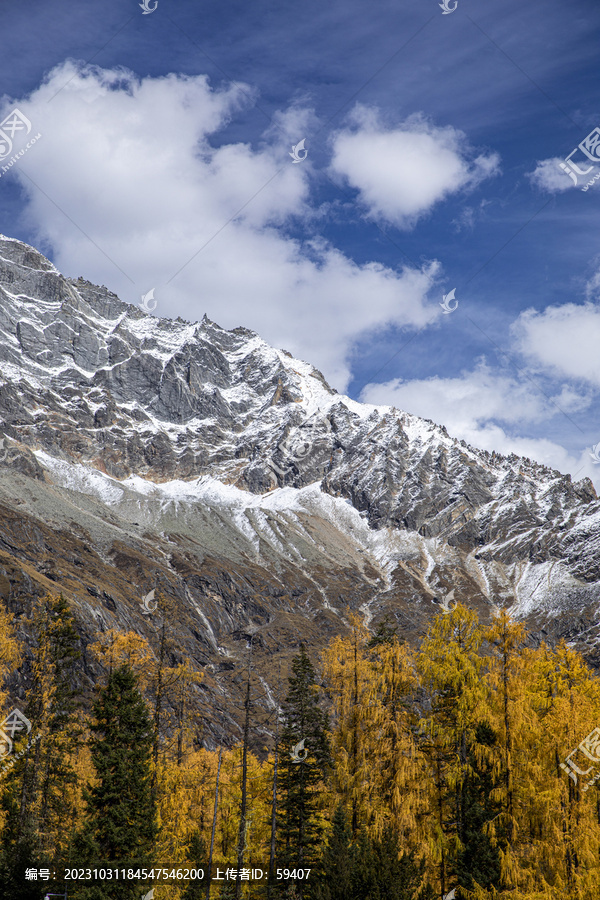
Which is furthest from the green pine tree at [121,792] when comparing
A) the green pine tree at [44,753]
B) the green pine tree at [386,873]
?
the green pine tree at [386,873]

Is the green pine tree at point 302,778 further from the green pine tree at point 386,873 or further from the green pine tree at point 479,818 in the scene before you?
the green pine tree at point 479,818

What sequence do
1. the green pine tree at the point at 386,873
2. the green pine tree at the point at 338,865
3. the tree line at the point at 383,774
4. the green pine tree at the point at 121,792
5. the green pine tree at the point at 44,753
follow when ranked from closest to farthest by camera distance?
1. the green pine tree at the point at 386,873
2. the tree line at the point at 383,774
3. the green pine tree at the point at 338,865
4. the green pine tree at the point at 121,792
5. the green pine tree at the point at 44,753

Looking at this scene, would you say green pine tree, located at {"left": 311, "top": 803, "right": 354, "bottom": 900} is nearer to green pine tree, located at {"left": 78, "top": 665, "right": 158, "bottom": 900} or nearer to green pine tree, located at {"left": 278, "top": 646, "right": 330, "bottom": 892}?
green pine tree, located at {"left": 278, "top": 646, "right": 330, "bottom": 892}

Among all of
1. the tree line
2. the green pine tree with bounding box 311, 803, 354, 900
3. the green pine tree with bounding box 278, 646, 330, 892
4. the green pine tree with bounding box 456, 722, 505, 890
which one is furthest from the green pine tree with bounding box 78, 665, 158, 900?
the green pine tree with bounding box 456, 722, 505, 890

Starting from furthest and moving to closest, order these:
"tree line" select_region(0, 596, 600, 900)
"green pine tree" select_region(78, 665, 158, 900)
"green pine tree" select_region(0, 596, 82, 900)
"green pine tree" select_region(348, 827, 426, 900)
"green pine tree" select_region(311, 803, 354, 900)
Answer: "green pine tree" select_region(0, 596, 82, 900) → "green pine tree" select_region(78, 665, 158, 900) → "green pine tree" select_region(311, 803, 354, 900) → "tree line" select_region(0, 596, 600, 900) → "green pine tree" select_region(348, 827, 426, 900)

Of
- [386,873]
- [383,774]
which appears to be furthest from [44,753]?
[386,873]

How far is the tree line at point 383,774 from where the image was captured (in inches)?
899

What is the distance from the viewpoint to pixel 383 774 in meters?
26.8

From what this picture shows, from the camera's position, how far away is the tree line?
22.8 meters

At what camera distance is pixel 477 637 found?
25453mm

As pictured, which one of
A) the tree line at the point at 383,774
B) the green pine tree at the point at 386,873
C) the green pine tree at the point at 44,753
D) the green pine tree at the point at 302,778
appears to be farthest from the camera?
the green pine tree at the point at 302,778

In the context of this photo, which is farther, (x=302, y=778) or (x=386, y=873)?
(x=302, y=778)

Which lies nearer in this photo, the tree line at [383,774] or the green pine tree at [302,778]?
the tree line at [383,774]

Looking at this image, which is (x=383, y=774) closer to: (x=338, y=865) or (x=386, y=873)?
(x=338, y=865)
